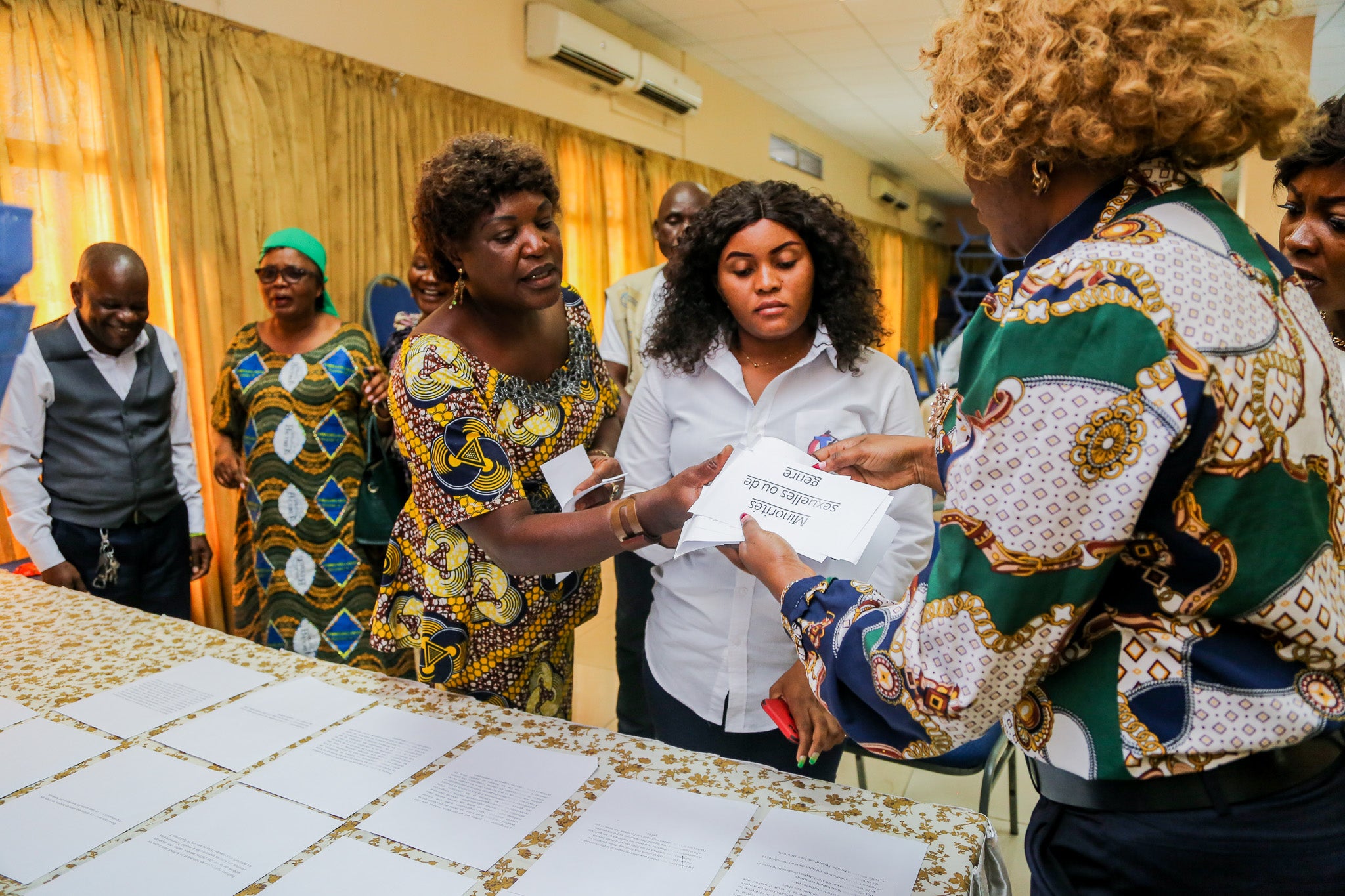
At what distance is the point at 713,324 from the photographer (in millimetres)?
1759

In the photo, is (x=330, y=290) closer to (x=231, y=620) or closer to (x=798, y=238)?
(x=231, y=620)

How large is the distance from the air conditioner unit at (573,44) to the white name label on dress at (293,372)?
3.34 m

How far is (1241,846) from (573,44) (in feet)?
18.5

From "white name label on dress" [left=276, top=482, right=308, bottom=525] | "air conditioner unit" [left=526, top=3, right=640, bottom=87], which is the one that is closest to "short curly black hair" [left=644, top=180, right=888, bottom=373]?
"white name label on dress" [left=276, top=482, right=308, bottom=525]

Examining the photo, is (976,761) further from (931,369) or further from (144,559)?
(931,369)

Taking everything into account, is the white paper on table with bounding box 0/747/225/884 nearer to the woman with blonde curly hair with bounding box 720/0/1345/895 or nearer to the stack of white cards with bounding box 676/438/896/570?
the stack of white cards with bounding box 676/438/896/570

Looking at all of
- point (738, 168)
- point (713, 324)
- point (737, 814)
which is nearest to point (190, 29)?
point (713, 324)

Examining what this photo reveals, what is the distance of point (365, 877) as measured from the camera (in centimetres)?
101

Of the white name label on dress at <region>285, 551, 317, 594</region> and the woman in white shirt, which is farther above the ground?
the woman in white shirt

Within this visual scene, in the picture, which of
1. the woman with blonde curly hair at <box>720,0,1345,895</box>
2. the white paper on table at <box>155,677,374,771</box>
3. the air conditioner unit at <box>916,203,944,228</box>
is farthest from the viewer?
the air conditioner unit at <box>916,203,944,228</box>

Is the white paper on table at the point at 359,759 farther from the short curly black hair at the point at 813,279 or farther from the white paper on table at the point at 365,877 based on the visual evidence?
the short curly black hair at the point at 813,279

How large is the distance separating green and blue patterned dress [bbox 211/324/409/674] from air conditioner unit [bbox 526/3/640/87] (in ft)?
10.5

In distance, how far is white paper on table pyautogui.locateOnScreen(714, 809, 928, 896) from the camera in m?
0.98

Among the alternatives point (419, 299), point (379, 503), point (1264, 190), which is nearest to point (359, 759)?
point (379, 503)
